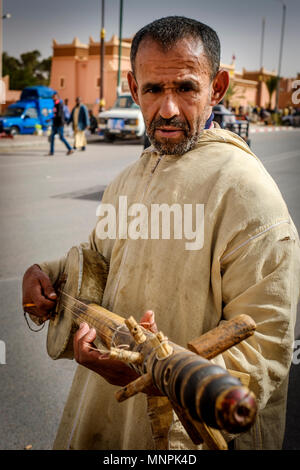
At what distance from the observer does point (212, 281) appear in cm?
129

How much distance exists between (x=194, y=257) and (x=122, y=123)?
60.0 feet

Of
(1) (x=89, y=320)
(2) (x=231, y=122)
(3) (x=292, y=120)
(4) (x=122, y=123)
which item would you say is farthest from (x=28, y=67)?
(1) (x=89, y=320)

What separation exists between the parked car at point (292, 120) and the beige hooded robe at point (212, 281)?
37421 mm

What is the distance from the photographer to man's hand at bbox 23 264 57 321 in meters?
1.70

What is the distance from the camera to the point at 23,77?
57.1m

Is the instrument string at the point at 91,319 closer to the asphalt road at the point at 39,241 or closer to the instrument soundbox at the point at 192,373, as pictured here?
the instrument soundbox at the point at 192,373

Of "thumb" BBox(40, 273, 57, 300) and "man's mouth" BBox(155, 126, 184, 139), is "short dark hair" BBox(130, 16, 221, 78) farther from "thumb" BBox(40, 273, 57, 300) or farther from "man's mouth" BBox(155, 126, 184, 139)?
"thumb" BBox(40, 273, 57, 300)

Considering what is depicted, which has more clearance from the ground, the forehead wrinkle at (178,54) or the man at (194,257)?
the forehead wrinkle at (178,54)

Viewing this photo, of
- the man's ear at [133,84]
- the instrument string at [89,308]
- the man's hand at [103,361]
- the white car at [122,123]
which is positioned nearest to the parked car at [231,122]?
the man's ear at [133,84]

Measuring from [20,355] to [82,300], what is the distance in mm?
1991

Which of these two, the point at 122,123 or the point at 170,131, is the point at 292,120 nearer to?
the point at 122,123

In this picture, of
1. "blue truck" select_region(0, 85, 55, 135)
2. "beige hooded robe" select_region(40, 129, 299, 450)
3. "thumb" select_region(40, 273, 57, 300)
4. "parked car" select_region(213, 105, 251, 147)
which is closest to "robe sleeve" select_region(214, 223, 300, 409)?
"beige hooded robe" select_region(40, 129, 299, 450)

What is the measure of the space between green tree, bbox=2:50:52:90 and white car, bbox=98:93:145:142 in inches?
1580

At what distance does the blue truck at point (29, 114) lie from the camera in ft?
71.1
